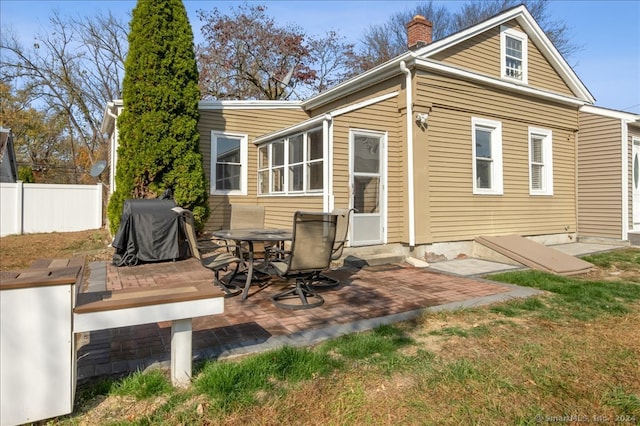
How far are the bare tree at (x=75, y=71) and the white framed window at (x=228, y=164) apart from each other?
54.4 feet

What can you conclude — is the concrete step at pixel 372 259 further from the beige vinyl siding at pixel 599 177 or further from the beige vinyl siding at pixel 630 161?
the beige vinyl siding at pixel 630 161

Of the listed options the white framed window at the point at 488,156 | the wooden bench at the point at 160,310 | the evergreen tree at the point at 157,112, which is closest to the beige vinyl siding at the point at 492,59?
the white framed window at the point at 488,156

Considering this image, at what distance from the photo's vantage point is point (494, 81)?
9023 millimetres

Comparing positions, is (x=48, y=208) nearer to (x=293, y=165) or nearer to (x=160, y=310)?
(x=293, y=165)

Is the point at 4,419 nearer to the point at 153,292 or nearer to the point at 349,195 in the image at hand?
the point at 153,292

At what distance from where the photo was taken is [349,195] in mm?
7613

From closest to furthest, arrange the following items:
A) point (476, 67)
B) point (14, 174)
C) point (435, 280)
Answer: point (435, 280) < point (476, 67) < point (14, 174)

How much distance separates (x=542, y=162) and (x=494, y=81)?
2.92 meters

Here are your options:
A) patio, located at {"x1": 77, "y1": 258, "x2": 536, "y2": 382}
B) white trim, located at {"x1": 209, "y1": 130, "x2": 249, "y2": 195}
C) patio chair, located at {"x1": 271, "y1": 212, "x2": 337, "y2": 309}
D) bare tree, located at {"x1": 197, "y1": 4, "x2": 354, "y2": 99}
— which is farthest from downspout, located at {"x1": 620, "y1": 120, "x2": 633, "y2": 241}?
bare tree, located at {"x1": 197, "y1": 4, "x2": 354, "y2": 99}

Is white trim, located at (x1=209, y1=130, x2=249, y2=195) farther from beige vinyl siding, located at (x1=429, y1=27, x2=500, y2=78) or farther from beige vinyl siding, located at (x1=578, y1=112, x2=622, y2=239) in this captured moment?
beige vinyl siding, located at (x1=578, y1=112, x2=622, y2=239)

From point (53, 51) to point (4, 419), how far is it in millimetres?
26975

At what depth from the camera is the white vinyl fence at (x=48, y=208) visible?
40.0 ft

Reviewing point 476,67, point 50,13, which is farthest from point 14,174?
point 476,67

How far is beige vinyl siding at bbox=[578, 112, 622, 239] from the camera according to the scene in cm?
1020
